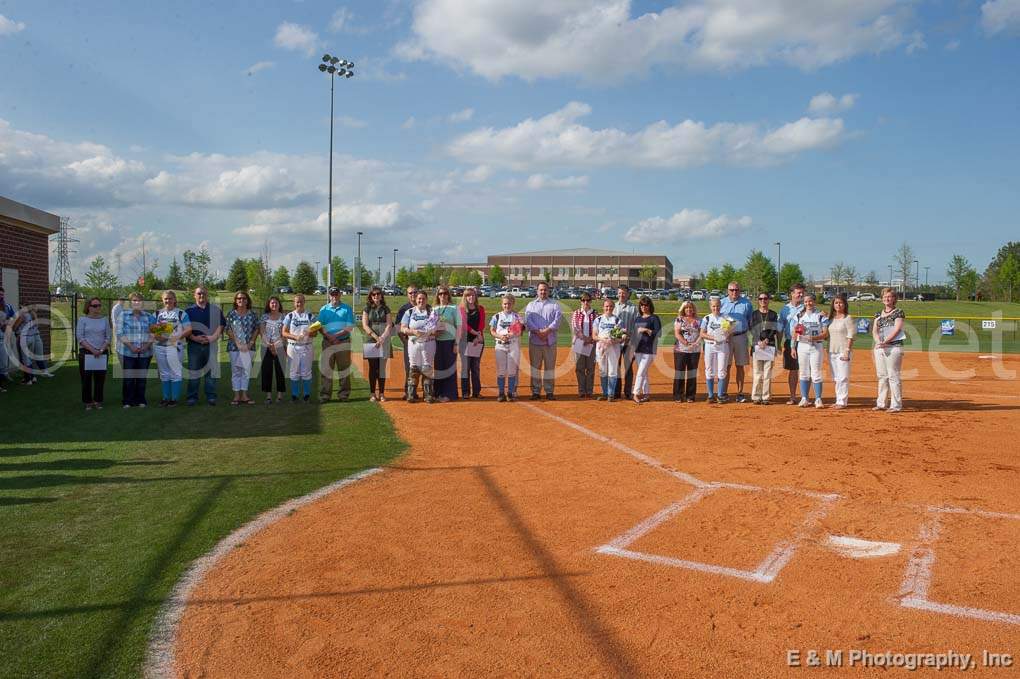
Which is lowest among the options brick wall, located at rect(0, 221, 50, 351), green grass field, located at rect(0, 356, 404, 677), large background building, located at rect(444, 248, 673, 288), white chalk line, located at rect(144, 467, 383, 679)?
white chalk line, located at rect(144, 467, 383, 679)

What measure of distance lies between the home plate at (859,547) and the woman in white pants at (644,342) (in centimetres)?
678

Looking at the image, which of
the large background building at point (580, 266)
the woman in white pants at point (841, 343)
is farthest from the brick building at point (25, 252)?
the large background building at point (580, 266)

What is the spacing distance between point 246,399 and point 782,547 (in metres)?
9.41

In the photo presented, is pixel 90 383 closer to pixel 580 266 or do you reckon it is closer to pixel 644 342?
pixel 644 342

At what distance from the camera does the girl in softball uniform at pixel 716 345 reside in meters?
12.0

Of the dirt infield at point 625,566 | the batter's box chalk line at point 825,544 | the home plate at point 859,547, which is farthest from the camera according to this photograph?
the home plate at point 859,547

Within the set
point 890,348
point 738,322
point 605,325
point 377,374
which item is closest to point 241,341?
point 377,374

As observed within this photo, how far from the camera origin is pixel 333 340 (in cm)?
1209

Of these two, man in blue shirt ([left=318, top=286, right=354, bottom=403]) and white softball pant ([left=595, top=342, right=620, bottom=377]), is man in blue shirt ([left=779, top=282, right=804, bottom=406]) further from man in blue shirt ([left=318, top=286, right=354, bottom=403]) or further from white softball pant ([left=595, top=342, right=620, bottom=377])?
man in blue shirt ([left=318, top=286, right=354, bottom=403])

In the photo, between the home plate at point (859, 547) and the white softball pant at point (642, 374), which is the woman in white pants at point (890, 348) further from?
the home plate at point (859, 547)

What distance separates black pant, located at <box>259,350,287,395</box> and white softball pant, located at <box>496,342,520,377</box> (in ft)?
12.2

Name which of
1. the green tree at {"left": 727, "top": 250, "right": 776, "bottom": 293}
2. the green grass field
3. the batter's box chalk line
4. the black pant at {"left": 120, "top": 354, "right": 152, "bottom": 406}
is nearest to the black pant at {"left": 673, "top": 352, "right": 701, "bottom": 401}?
the green grass field

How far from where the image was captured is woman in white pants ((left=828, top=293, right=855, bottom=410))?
11.4 meters

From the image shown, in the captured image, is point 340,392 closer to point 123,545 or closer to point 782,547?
point 123,545
